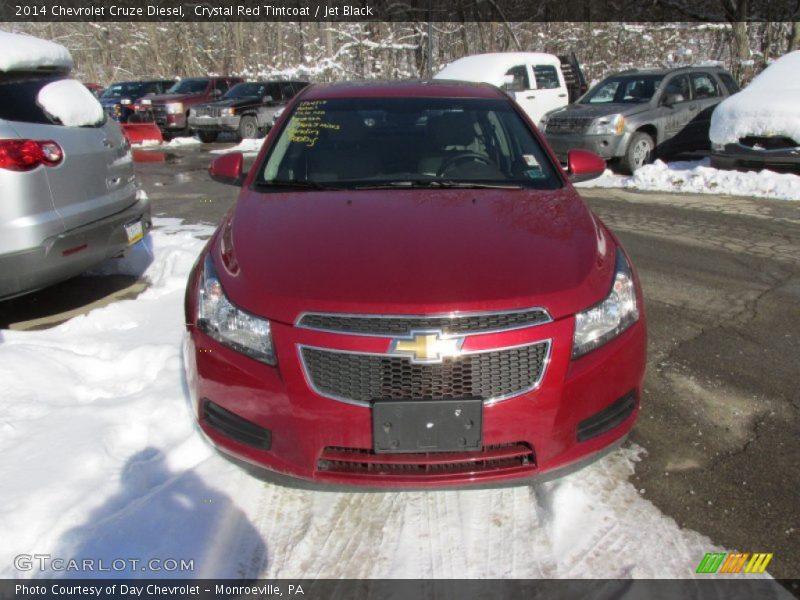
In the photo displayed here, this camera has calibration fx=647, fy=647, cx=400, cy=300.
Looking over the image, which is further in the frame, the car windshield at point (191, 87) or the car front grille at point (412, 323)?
the car windshield at point (191, 87)

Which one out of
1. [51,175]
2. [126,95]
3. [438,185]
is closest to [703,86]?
[438,185]

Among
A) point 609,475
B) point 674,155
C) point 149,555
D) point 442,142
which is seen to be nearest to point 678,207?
point 674,155

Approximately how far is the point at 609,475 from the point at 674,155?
1021 cm

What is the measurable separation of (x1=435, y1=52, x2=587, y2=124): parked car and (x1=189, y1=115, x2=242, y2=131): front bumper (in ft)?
19.4

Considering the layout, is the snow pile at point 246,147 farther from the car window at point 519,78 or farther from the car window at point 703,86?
the car window at point 703,86

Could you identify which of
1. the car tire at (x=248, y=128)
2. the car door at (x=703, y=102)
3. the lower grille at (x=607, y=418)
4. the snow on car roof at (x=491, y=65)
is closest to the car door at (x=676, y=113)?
the car door at (x=703, y=102)

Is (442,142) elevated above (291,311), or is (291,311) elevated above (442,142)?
(442,142)

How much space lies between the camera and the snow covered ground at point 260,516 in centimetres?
230

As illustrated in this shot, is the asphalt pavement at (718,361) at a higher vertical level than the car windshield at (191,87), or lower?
higher

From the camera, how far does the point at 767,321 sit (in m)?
4.37

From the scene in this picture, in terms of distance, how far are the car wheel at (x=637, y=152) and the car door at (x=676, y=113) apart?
307 millimetres

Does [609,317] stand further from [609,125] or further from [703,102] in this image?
[703,102]

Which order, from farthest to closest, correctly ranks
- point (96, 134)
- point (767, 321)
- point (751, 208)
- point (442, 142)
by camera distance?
point (751, 208) → point (96, 134) → point (767, 321) → point (442, 142)

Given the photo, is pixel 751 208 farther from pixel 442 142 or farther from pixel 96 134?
pixel 96 134
